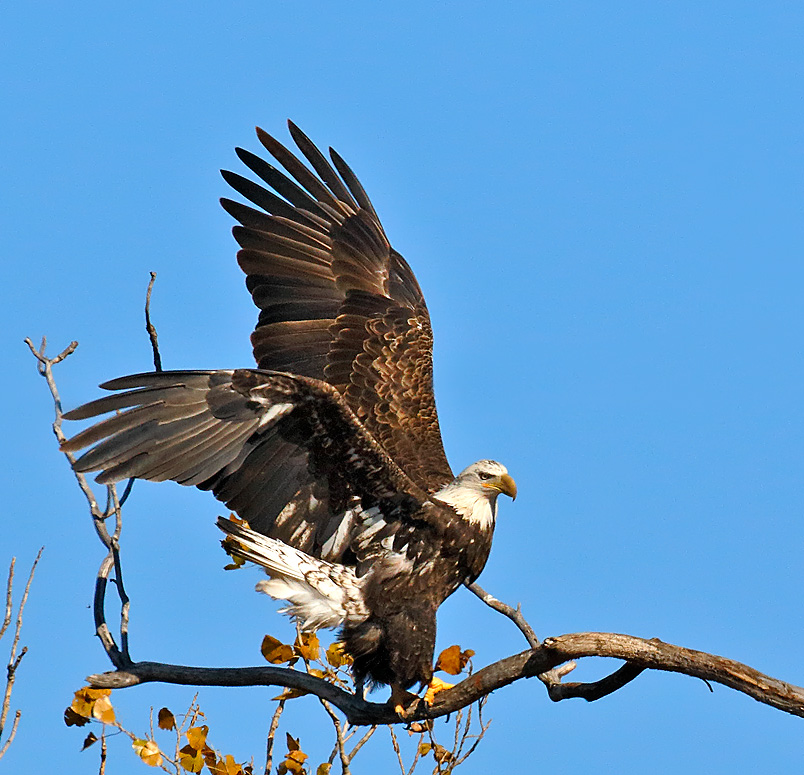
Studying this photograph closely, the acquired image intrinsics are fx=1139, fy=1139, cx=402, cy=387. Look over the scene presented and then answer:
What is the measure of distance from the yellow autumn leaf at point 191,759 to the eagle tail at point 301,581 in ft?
2.80

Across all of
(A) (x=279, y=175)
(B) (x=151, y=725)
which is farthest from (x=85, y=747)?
(A) (x=279, y=175)

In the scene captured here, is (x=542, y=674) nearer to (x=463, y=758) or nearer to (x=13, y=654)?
(x=463, y=758)

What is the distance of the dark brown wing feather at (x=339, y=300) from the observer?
6.92 meters

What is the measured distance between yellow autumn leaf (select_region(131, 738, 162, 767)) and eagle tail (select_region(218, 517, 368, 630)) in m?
0.91

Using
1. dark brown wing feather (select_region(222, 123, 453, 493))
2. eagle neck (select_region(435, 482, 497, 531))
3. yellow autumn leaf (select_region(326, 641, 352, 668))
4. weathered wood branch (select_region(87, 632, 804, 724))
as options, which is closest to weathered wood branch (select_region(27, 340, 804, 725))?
weathered wood branch (select_region(87, 632, 804, 724))

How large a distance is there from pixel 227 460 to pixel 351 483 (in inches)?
27.9

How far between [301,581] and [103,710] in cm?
111

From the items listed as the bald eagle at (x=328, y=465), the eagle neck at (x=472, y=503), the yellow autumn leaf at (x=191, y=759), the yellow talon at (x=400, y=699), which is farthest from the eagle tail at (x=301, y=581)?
the yellow autumn leaf at (x=191, y=759)

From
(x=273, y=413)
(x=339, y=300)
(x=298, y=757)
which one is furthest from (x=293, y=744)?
(x=339, y=300)

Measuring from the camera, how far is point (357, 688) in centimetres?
570

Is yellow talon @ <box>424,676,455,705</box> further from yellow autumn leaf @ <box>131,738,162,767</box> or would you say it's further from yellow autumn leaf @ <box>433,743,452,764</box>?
yellow autumn leaf @ <box>131,738,162,767</box>

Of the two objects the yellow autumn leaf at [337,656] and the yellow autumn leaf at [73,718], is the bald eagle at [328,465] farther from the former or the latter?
the yellow autumn leaf at [73,718]

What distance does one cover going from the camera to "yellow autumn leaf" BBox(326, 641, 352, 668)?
563 cm

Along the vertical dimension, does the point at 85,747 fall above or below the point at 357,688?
below
